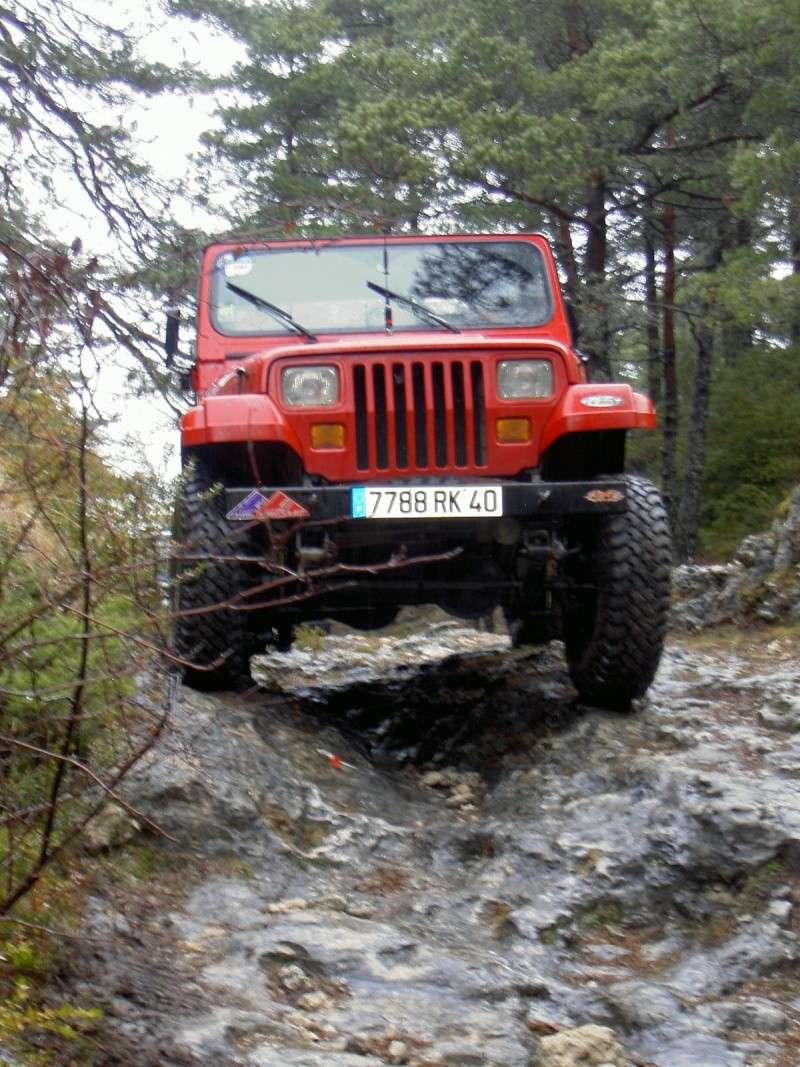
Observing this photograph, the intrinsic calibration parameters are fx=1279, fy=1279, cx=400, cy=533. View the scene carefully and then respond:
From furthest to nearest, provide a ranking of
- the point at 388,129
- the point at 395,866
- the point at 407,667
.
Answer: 1. the point at 388,129
2. the point at 407,667
3. the point at 395,866

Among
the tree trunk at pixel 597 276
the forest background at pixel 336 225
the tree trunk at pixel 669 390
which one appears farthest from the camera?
the tree trunk at pixel 669 390

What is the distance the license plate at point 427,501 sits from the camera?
4508mm

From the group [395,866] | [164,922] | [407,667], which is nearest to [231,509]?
[395,866]

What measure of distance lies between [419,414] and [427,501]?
0.38 metres

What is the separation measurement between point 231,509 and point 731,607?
4.88m

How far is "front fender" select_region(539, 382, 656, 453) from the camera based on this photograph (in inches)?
183

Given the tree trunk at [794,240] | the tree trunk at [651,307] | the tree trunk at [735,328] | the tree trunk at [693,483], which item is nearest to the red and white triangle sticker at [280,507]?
the tree trunk at [794,240]

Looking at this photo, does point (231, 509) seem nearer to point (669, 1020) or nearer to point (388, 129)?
point (669, 1020)

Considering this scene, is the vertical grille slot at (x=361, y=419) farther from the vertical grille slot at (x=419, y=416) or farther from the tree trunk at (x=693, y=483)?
the tree trunk at (x=693, y=483)

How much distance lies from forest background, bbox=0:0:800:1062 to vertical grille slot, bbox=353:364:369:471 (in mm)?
562

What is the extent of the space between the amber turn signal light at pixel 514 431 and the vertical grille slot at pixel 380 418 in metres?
0.43

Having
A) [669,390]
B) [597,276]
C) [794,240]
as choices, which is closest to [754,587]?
[794,240]

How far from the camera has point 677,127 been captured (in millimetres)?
14594

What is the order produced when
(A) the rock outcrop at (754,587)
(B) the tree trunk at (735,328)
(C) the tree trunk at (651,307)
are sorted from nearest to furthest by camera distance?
(A) the rock outcrop at (754,587) → (B) the tree trunk at (735,328) → (C) the tree trunk at (651,307)
